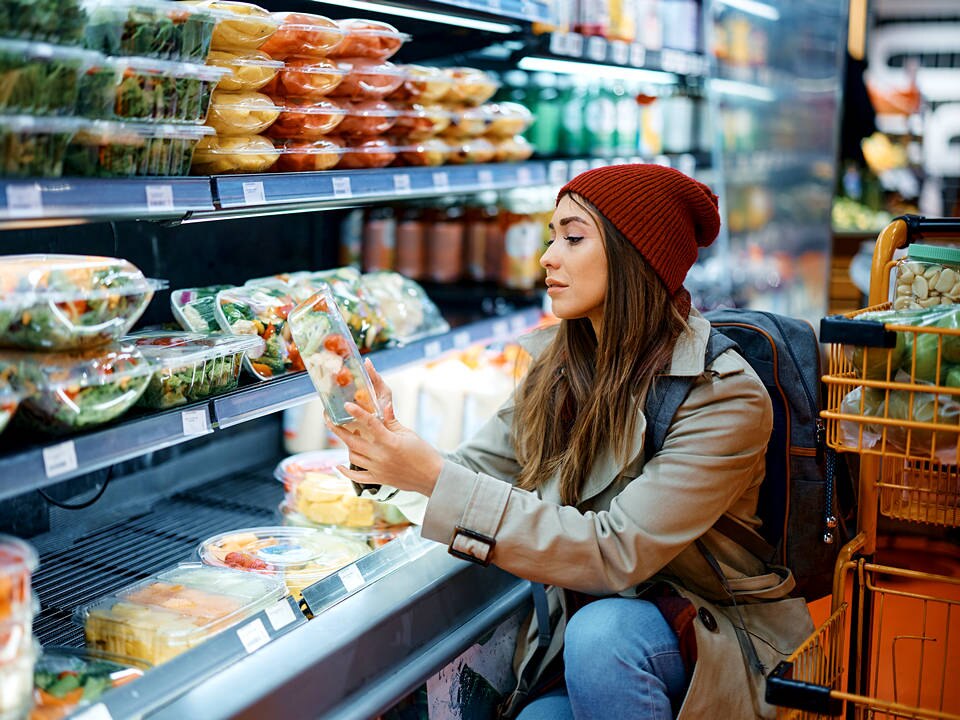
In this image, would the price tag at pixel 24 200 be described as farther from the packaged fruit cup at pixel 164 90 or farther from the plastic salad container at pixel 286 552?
the plastic salad container at pixel 286 552

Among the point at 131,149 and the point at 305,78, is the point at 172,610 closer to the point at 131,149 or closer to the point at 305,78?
the point at 131,149

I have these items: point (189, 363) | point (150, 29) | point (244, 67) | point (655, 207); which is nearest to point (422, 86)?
point (244, 67)

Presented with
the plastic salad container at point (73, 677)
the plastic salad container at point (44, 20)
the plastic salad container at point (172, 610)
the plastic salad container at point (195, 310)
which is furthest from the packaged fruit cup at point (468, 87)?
the plastic salad container at point (73, 677)

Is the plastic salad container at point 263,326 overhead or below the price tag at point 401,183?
below

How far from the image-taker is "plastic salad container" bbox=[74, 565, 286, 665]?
1766 millimetres

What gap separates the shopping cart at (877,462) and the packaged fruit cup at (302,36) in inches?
50.1

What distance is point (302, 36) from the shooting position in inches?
86.9

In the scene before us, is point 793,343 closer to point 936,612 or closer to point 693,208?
point 693,208

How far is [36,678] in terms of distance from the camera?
5.02 ft

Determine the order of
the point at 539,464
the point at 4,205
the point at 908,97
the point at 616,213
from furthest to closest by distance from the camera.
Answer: the point at 908,97
the point at 539,464
the point at 616,213
the point at 4,205

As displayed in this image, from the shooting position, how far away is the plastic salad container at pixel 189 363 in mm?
1815

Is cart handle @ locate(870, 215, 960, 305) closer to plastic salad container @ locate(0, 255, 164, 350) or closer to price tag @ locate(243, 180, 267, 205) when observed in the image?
price tag @ locate(243, 180, 267, 205)

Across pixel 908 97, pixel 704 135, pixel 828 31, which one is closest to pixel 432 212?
pixel 704 135

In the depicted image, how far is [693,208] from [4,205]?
1.31 meters
